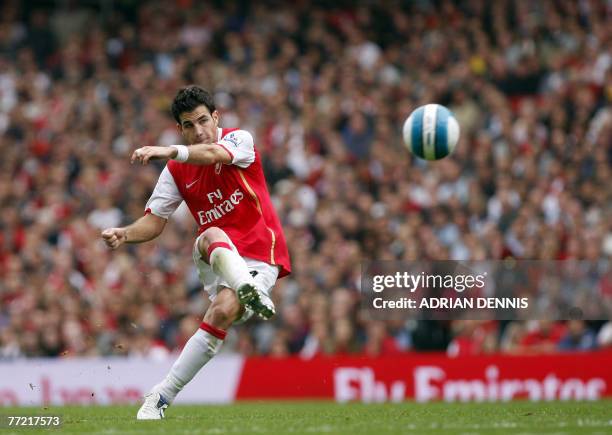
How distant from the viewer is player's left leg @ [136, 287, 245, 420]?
9320 mm

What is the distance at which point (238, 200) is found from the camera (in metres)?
9.85

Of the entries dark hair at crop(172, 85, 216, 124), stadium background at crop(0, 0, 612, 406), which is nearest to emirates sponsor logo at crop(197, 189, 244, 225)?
dark hair at crop(172, 85, 216, 124)

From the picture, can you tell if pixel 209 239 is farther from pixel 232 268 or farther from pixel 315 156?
pixel 315 156

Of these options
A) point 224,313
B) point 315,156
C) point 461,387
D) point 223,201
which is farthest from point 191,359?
point 315,156

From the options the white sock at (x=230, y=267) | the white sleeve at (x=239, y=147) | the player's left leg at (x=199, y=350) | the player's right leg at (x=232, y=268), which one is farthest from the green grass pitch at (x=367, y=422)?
the white sleeve at (x=239, y=147)

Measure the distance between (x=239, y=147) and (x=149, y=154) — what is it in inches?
46.4

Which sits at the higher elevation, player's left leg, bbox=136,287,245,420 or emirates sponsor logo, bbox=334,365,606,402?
player's left leg, bbox=136,287,245,420

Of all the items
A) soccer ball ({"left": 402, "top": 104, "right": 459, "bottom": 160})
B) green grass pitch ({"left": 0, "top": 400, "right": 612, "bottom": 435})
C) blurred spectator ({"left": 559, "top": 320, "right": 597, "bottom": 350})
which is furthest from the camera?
blurred spectator ({"left": 559, "top": 320, "right": 597, "bottom": 350})

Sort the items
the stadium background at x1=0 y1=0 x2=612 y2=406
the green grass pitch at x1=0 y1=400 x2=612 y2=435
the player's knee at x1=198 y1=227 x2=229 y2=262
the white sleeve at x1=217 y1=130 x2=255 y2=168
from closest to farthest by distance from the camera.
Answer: the green grass pitch at x1=0 y1=400 x2=612 y2=435, the player's knee at x1=198 y1=227 x2=229 y2=262, the white sleeve at x1=217 y1=130 x2=255 y2=168, the stadium background at x1=0 y1=0 x2=612 y2=406

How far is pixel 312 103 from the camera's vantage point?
20.2 m

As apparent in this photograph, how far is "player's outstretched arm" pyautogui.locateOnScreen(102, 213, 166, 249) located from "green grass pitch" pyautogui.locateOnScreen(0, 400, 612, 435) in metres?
1.41

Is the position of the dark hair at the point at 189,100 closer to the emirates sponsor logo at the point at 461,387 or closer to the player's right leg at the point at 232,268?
the player's right leg at the point at 232,268

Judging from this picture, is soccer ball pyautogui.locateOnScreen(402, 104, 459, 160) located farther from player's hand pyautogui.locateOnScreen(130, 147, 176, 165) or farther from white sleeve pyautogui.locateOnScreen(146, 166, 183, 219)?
player's hand pyautogui.locateOnScreen(130, 147, 176, 165)

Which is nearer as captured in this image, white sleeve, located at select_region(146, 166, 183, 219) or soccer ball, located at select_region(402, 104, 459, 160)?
white sleeve, located at select_region(146, 166, 183, 219)
